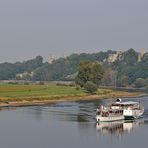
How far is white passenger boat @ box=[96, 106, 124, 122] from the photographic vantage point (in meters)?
85.9

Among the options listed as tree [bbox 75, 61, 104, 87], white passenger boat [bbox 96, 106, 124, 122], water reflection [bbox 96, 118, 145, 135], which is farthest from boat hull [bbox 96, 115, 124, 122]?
tree [bbox 75, 61, 104, 87]

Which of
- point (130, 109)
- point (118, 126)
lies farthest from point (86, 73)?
point (118, 126)

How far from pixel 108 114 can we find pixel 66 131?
13917mm

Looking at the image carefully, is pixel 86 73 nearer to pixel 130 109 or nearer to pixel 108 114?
pixel 130 109

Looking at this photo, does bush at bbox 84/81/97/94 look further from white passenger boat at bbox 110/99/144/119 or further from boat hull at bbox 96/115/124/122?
boat hull at bbox 96/115/124/122

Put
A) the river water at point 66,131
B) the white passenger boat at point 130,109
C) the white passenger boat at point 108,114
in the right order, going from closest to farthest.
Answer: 1. the river water at point 66,131
2. the white passenger boat at point 108,114
3. the white passenger boat at point 130,109

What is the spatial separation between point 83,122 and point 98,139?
16154mm

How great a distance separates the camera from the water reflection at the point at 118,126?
253 ft

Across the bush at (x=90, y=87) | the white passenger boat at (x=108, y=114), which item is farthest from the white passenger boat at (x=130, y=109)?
the bush at (x=90, y=87)

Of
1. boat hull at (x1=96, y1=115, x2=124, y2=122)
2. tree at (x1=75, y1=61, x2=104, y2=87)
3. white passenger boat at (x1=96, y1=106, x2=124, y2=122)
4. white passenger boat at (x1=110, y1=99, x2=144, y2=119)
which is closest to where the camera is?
boat hull at (x1=96, y1=115, x2=124, y2=122)

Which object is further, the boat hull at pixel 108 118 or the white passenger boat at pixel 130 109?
the white passenger boat at pixel 130 109

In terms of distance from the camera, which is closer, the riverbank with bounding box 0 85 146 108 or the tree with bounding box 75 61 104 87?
the riverbank with bounding box 0 85 146 108

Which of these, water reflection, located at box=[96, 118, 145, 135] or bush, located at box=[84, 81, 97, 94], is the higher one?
bush, located at box=[84, 81, 97, 94]

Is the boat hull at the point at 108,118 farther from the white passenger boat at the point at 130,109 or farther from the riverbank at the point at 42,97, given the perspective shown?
the riverbank at the point at 42,97
